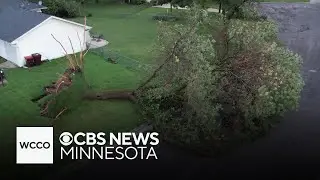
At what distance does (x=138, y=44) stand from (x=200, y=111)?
16279 millimetres

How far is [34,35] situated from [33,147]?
1393 centimetres

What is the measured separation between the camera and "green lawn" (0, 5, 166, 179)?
23.5 m

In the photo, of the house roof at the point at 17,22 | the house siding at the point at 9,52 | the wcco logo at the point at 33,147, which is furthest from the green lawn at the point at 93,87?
the house roof at the point at 17,22

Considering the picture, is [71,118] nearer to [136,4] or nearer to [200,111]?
[200,111]

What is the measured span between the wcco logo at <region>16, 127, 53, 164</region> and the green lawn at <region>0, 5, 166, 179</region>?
0.52 meters

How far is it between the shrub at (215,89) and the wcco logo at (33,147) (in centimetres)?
575

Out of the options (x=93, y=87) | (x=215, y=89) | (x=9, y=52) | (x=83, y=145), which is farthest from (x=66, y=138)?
(x=9, y=52)

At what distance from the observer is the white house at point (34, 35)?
31.7 m

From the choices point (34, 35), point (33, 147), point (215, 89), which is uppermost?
point (34, 35)

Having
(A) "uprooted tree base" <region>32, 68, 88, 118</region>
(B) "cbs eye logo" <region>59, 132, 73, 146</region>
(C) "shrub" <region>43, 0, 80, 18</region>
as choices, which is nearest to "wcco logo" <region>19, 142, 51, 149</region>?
(B) "cbs eye logo" <region>59, 132, 73, 146</region>

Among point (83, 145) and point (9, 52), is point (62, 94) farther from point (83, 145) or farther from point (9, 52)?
point (9, 52)

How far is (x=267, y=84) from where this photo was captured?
2291 centimetres

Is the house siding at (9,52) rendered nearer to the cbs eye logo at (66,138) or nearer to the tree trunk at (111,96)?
the tree trunk at (111,96)

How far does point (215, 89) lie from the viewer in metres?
23.3
